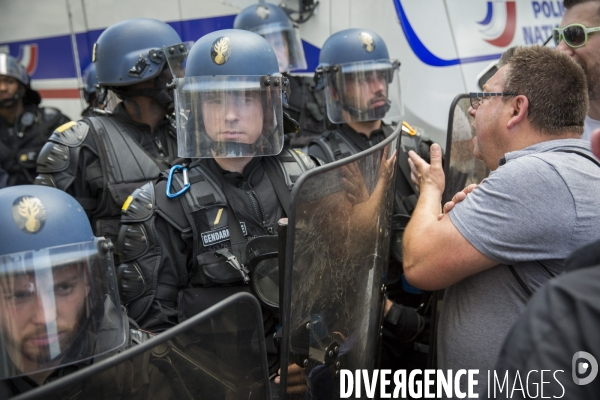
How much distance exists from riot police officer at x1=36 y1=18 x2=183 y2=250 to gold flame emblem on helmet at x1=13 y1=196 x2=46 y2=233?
Answer: 4.81ft

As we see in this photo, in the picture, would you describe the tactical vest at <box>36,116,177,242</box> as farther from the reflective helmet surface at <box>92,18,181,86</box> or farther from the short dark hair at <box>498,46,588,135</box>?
the short dark hair at <box>498,46,588,135</box>

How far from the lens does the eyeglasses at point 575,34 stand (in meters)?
2.64

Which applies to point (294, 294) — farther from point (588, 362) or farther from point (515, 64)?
point (515, 64)

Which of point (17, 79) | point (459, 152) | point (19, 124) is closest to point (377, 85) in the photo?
point (459, 152)

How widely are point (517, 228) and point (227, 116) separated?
1.21m

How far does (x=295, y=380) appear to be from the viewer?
1588 millimetres

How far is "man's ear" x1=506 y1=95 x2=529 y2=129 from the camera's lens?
6.28ft

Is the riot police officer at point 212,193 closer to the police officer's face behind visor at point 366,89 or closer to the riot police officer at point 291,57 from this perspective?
the police officer's face behind visor at point 366,89

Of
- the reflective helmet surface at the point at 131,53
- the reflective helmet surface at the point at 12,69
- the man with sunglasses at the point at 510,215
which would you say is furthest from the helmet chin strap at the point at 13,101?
the man with sunglasses at the point at 510,215

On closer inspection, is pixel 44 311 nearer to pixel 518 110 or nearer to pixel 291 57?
→ pixel 518 110

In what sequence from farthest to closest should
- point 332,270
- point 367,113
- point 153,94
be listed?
1. point 367,113
2. point 153,94
3. point 332,270

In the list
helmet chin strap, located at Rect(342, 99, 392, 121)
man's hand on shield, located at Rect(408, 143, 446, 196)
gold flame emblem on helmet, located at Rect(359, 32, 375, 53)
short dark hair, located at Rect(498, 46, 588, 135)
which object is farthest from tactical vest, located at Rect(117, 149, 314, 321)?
gold flame emblem on helmet, located at Rect(359, 32, 375, 53)

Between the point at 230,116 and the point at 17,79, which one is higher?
the point at 17,79

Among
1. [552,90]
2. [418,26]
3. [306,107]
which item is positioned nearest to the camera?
[552,90]
